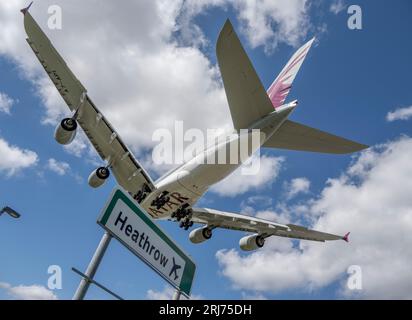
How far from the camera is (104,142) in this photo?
1997 cm

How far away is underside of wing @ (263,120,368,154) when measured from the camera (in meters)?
16.3

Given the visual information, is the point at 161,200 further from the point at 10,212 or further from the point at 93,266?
the point at 93,266

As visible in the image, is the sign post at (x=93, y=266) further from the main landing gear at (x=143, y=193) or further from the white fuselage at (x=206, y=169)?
the main landing gear at (x=143, y=193)

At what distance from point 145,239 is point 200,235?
2114 centimetres

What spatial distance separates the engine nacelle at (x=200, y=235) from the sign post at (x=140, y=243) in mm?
20261

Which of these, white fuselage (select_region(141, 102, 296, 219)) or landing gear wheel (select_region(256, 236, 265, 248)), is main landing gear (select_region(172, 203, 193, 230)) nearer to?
white fuselage (select_region(141, 102, 296, 219))

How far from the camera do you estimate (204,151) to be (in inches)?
699

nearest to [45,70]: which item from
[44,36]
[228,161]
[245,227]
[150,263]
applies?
[44,36]

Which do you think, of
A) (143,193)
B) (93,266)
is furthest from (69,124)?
(93,266)

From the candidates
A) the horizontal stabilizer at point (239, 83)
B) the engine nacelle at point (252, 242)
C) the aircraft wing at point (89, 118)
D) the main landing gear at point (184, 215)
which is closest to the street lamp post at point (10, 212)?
the aircraft wing at point (89, 118)

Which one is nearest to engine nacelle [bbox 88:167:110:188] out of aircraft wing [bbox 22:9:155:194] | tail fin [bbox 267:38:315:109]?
aircraft wing [bbox 22:9:155:194]

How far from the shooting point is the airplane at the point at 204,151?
48.4 ft
